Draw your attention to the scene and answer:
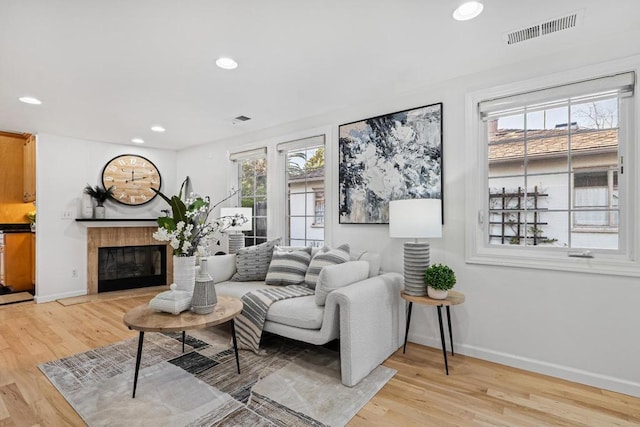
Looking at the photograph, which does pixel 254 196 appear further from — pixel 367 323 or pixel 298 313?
pixel 367 323

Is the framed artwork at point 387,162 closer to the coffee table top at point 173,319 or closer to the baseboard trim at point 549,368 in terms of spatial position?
the baseboard trim at point 549,368

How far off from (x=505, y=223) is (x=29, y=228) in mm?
6691

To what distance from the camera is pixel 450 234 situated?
2760mm

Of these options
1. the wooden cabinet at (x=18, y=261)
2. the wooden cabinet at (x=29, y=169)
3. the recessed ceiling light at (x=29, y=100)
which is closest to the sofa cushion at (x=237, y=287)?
the recessed ceiling light at (x=29, y=100)

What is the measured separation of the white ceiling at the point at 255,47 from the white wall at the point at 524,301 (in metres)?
0.13

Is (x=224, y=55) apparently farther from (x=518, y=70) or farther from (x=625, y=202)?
(x=625, y=202)

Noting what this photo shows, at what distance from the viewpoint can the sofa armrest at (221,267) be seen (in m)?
3.35

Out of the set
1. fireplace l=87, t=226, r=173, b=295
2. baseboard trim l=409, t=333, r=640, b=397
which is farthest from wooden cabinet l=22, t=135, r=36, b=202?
baseboard trim l=409, t=333, r=640, b=397

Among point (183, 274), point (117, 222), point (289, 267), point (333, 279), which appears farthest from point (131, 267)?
point (333, 279)

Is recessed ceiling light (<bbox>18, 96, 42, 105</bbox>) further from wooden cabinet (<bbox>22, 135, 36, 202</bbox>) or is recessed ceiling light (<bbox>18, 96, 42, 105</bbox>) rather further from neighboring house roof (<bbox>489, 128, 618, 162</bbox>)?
neighboring house roof (<bbox>489, 128, 618, 162</bbox>)

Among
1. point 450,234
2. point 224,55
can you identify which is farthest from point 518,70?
point 224,55

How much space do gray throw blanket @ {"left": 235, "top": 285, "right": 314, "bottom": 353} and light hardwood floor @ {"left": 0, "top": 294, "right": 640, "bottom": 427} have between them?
1.00 m

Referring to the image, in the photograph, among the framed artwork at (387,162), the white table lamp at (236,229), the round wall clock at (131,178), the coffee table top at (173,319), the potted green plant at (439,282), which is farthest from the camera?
the round wall clock at (131,178)

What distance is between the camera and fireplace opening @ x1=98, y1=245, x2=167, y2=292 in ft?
16.4
